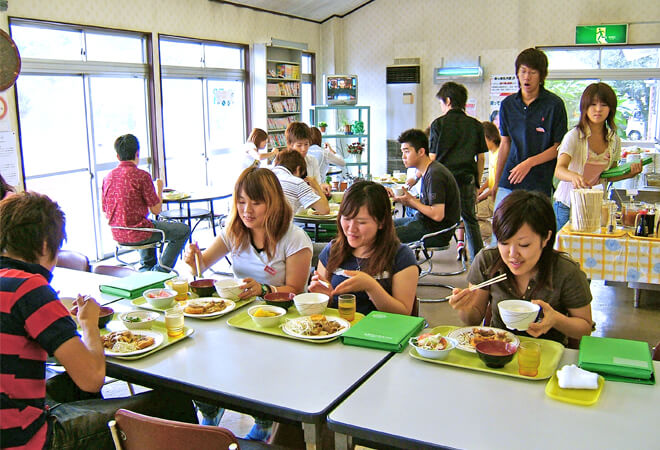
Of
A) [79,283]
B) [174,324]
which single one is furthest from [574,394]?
[79,283]

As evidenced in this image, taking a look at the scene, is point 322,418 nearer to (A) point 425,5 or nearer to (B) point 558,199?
(B) point 558,199

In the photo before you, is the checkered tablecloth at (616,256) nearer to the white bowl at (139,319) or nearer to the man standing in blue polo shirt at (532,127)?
the man standing in blue polo shirt at (532,127)

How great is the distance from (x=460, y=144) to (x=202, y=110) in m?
3.93

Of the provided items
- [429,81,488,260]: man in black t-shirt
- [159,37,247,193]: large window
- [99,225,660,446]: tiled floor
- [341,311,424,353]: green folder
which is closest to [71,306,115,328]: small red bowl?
[341,311,424,353]: green folder

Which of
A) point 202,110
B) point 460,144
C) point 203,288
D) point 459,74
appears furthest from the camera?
point 459,74

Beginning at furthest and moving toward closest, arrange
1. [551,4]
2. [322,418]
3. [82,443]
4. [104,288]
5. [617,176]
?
[551,4] < [617,176] < [104,288] < [82,443] < [322,418]

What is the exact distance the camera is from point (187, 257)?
3.03 m

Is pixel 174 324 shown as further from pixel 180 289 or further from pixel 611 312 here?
pixel 611 312

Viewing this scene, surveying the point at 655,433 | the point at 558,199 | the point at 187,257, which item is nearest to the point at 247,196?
A: the point at 187,257

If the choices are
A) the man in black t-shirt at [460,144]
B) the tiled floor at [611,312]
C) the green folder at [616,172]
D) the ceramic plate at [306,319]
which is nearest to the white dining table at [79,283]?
the tiled floor at [611,312]

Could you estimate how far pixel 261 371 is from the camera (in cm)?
199

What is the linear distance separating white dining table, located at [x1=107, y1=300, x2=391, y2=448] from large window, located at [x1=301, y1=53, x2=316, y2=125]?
8366 millimetres

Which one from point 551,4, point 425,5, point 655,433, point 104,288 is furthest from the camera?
point 425,5

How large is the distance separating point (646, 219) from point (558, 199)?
622mm
